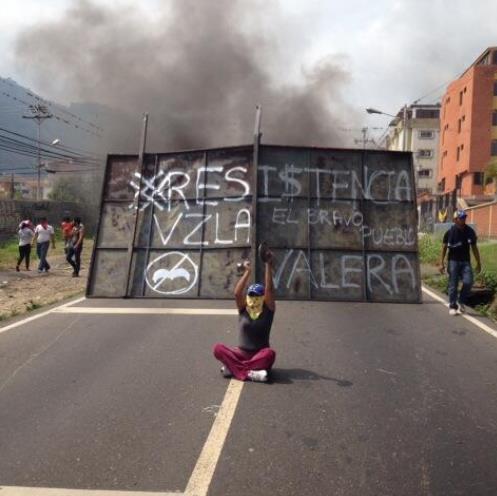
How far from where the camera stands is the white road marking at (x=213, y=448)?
348cm

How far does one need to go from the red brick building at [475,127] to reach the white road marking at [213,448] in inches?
1741

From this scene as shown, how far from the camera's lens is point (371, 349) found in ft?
22.4

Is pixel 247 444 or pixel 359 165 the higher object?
pixel 359 165

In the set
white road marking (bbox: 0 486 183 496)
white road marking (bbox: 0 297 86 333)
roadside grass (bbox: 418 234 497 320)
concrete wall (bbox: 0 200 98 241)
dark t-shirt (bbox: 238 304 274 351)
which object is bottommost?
white road marking (bbox: 0 486 183 496)

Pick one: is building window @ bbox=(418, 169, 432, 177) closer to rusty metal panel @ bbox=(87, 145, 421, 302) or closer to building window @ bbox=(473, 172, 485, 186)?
building window @ bbox=(473, 172, 485, 186)

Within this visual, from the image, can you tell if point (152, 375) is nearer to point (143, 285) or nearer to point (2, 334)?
point (2, 334)

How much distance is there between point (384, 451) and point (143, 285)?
717cm

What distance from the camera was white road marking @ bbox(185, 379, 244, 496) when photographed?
3479 mm

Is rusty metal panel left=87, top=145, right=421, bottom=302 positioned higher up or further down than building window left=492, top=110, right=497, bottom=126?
further down

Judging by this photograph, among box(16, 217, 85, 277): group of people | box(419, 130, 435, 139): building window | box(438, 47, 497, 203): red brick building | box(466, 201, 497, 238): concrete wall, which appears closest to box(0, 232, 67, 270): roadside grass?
box(16, 217, 85, 277): group of people

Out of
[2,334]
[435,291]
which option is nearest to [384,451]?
[2,334]

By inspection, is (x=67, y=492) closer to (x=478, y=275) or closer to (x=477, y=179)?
(x=478, y=275)

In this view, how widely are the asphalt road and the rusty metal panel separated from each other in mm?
2316

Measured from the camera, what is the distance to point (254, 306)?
5676mm
